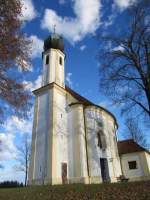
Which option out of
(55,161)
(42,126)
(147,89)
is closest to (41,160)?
(55,161)

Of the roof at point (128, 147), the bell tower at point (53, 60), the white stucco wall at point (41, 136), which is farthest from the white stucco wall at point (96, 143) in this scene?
the bell tower at point (53, 60)

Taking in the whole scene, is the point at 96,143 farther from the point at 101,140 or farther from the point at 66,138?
the point at 66,138

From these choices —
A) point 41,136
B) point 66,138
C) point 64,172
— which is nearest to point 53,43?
point 41,136

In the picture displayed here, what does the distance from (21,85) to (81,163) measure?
13939 mm

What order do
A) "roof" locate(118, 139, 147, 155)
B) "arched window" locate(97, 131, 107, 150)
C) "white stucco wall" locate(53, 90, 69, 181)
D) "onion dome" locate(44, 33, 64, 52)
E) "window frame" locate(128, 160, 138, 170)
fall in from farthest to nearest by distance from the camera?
"roof" locate(118, 139, 147, 155), "onion dome" locate(44, 33, 64, 52), "window frame" locate(128, 160, 138, 170), "arched window" locate(97, 131, 107, 150), "white stucco wall" locate(53, 90, 69, 181)

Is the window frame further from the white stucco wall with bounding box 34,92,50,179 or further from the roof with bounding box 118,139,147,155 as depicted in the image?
the white stucco wall with bounding box 34,92,50,179

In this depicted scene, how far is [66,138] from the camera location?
24969 millimetres

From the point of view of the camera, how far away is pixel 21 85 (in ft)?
37.1

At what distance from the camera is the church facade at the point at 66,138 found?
22453mm

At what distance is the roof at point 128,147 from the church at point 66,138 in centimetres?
400

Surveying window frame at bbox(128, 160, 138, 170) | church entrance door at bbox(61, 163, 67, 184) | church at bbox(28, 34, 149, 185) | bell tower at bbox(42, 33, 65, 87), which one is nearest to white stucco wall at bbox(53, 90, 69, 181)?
church at bbox(28, 34, 149, 185)

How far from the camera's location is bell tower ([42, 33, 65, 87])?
28312 millimetres

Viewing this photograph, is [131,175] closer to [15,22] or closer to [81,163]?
[81,163]

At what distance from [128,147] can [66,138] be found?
12358 mm
